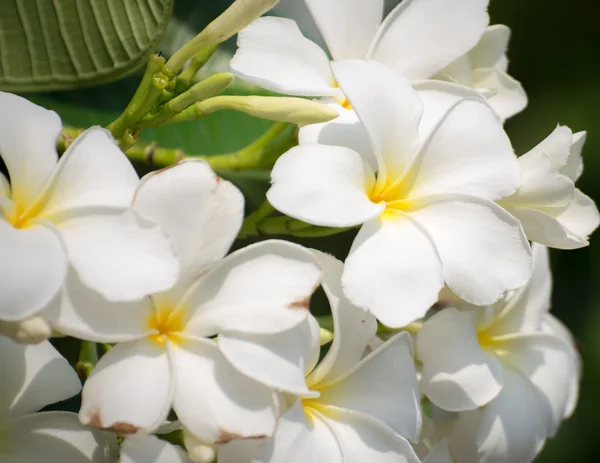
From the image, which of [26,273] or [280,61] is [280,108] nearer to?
[280,61]

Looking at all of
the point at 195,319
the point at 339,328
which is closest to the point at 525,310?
the point at 339,328

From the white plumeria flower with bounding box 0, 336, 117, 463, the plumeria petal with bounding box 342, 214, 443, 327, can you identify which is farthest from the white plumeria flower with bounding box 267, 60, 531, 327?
the white plumeria flower with bounding box 0, 336, 117, 463

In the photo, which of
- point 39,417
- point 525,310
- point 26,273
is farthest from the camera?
point 525,310

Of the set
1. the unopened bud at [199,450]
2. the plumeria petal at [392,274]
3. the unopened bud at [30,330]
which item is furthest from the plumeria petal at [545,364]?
the unopened bud at [30,330]

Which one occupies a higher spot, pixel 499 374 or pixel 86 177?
pixel 86 177

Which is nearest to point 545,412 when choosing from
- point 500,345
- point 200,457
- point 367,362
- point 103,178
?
point 500,345

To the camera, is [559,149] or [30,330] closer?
[30,330]

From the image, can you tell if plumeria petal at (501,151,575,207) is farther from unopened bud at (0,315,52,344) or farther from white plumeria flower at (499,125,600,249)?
unopened bud at (0,315,52,344)
